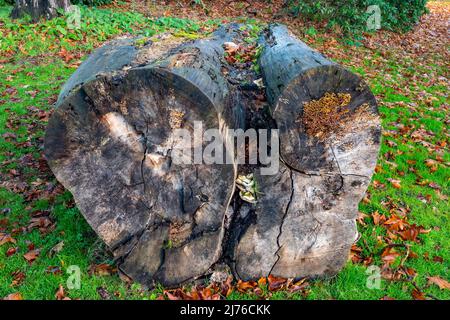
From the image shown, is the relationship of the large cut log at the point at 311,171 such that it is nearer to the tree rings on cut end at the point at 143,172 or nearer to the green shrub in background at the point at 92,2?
the tree rings on cut end at the point at 143,172

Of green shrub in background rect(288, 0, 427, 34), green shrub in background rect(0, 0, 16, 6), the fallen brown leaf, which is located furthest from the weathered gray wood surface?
green shrub in background rect(0, 0, 16, 6)

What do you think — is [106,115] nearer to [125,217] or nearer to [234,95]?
[125,217]

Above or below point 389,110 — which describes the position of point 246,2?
above

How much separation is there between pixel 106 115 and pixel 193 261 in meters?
1.45

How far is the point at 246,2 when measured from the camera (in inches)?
524

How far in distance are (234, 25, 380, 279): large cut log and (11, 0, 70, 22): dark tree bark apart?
8698mm

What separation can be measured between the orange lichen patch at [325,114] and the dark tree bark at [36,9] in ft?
31.2

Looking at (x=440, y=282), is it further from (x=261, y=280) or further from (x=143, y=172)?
(x=143, y=172)

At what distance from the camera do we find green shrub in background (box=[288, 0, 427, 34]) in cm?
1140

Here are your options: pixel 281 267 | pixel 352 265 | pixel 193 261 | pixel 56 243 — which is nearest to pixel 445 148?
pixel 352 265

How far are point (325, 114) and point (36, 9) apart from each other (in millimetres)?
9762

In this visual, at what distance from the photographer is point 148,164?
319 centimetres

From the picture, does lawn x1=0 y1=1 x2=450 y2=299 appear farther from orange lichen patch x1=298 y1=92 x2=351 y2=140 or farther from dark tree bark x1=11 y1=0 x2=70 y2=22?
orange lichen patch x1=298 y1=92 x2=351 y2=140

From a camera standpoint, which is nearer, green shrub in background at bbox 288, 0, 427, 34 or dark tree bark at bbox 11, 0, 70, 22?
dark tree bark at bbox 11, 0, 70, 22
